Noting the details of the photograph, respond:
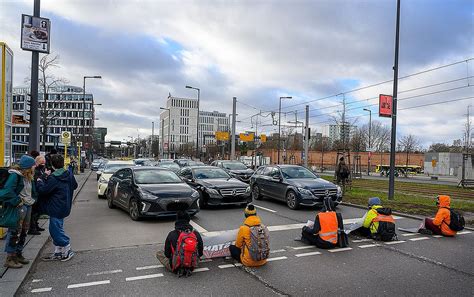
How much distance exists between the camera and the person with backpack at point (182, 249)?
5.62 meters

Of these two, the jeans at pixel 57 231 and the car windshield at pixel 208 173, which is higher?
the car windshield at pixel 208 173

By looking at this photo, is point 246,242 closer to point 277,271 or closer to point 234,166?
point 277,271

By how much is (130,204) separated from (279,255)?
18.1 feet

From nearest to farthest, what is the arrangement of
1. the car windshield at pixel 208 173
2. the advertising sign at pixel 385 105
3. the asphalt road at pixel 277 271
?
the asphalt road at pixel 277 271 → the car windshield at pixel 208 173 → the advertising sign at pixel 385 105

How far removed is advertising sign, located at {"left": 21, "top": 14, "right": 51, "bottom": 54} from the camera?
9891mm

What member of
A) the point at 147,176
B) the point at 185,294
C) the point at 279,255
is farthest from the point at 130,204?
the point at 185,294

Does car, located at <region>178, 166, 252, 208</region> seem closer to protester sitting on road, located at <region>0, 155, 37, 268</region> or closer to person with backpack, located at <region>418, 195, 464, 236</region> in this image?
person with backpack, located at <region>418, 195, 464, 236</region>

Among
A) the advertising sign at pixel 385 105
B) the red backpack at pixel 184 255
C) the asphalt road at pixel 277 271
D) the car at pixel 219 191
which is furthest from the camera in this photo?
the advertising sign at pixel 385 105

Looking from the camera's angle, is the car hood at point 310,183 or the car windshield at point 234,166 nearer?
the car hood at point 310,183

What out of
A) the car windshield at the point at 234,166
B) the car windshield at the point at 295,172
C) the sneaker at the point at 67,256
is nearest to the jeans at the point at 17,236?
the sneaker at the point at 67,256

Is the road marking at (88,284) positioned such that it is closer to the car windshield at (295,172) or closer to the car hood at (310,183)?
the car hood at (310,183)

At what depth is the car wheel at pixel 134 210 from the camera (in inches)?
406

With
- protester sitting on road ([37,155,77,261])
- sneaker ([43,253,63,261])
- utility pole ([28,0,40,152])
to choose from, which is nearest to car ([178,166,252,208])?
utility pole ([28,0,40,152])

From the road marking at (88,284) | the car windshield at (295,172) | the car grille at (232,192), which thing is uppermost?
the car windshield at (295,172)
